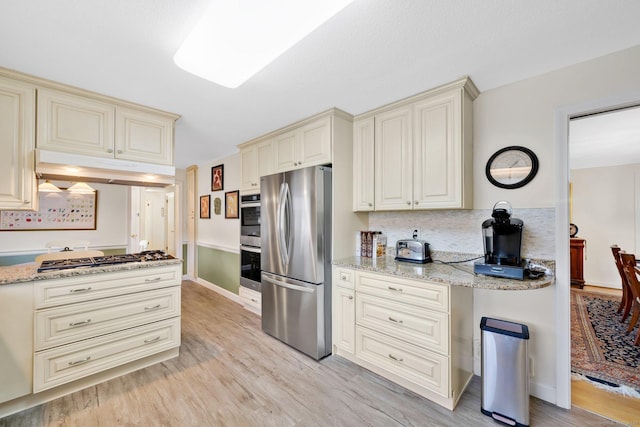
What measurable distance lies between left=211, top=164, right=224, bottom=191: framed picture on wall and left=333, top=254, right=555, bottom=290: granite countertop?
9.55 ft

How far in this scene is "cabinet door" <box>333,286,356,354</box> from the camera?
231cm

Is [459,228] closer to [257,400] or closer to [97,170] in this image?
[257,400]

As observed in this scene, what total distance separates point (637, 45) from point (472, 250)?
1602 mm

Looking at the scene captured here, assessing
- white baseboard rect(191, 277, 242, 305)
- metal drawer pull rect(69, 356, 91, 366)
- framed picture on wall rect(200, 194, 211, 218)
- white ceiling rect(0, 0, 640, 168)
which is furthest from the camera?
framed picture on wall rect(200, 194, 211, 218)

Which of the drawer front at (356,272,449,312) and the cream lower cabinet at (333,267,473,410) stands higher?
the drawer front at (356,272,449,312)

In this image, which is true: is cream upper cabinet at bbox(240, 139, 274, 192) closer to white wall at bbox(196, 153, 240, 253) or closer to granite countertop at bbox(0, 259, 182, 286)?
white wall at bbox(196, 153, 240, 253)

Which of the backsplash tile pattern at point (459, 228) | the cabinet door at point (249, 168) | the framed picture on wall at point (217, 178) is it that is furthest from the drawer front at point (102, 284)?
the framed picture on wall at point (217, 178)

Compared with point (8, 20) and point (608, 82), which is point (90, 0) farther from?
point (608, 82)

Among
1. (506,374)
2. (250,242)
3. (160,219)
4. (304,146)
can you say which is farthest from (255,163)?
(160,219)

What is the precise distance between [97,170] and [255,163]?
159 cm

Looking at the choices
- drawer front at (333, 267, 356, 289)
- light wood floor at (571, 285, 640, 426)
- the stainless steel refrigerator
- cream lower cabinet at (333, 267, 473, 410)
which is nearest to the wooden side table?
light wood floor at (571, 285, 640, 426)

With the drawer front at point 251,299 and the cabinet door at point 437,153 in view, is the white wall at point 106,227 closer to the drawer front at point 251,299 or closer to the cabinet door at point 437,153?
the drawer front at point 251,299

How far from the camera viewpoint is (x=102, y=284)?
205cm

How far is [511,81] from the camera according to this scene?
200 cm
